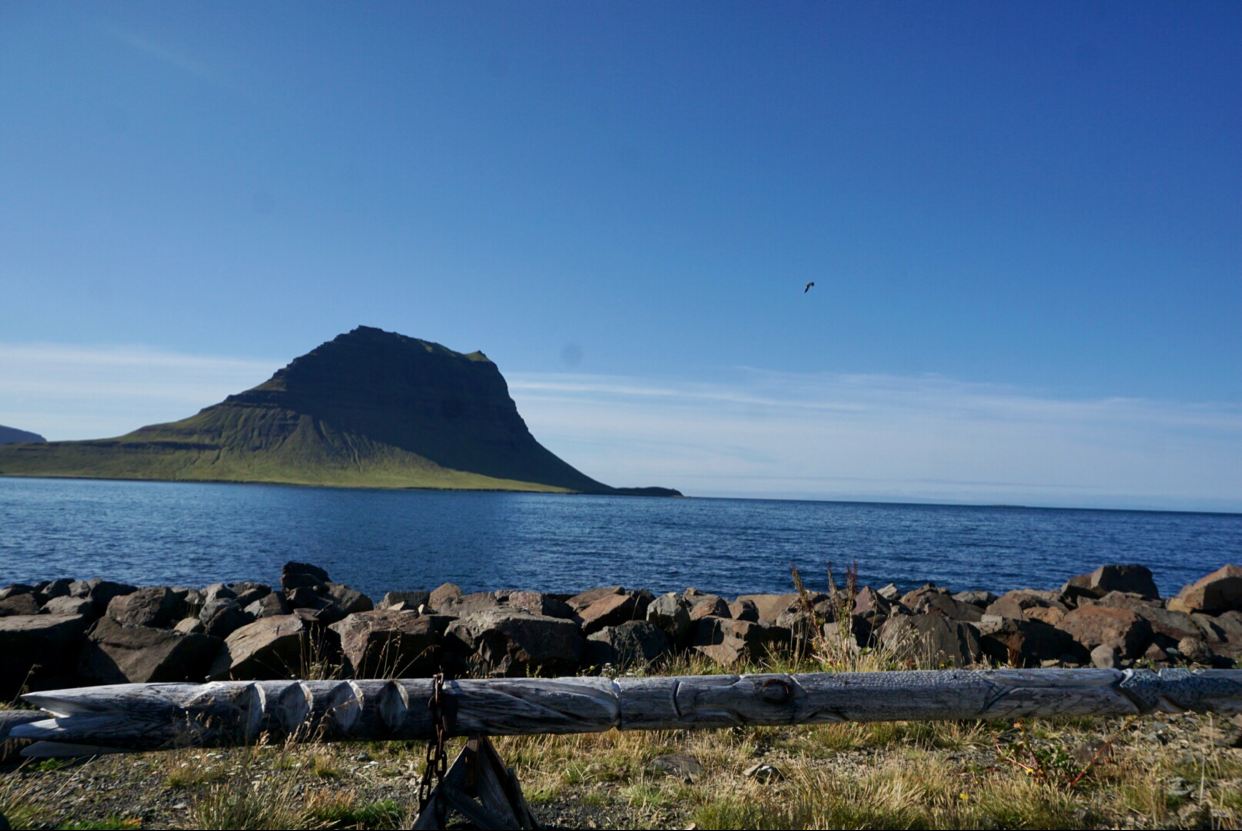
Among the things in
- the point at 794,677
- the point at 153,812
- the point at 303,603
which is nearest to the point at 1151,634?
the point at 794,677

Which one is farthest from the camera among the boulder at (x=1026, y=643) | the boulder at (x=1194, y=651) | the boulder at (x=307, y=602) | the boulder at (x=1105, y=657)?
the boulder at (x=307, y=602)

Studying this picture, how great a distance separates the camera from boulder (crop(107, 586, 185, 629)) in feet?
45.1

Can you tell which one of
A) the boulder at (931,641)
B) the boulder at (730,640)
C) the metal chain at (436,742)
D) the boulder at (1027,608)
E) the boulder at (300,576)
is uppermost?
the metal chain at (436,742)

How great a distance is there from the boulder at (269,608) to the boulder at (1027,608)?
1429 centimetres

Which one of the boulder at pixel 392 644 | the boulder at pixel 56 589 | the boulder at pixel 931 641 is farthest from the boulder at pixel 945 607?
the boulder at pixel 56 589

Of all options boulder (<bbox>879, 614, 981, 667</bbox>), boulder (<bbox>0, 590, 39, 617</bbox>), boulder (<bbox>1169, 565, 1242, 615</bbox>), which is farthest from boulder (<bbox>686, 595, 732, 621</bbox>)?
boulder (<bbox>0, 590, 39, 617</bbox>)

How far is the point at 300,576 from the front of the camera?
25219mm

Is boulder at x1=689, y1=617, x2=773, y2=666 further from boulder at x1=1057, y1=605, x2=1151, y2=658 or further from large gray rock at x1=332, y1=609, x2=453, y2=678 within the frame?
boulder at x1=1057, y1=605, x2=1151, y2=658

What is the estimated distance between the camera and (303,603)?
57.1 feet

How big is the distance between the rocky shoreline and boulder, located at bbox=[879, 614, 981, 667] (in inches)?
1.0

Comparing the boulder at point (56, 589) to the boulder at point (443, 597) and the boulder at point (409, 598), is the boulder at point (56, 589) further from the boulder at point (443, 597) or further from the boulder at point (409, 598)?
the boulder at point (443, 597)

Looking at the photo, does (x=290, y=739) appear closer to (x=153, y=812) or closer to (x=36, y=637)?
(x=153, y=812)

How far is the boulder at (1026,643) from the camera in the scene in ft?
38.8

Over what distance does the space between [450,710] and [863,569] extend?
4124cm
